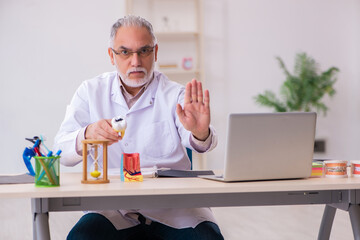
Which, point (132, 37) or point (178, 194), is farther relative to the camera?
point (132, 37)

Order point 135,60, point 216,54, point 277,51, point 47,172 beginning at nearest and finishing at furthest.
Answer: point 47,172
point 135,60
point 216,54
point 277,51

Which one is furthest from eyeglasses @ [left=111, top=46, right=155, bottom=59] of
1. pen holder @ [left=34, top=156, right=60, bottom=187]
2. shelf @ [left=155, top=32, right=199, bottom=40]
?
shelf @ [left=155, top=32, right=199, bottom=40]

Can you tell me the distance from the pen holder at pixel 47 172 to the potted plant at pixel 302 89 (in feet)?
15.6

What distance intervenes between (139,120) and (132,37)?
0.34 metres

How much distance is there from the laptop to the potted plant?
14.9ft

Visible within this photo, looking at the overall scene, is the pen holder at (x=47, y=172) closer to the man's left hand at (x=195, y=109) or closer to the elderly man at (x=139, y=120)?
the elderly man at (x=139, y=120)

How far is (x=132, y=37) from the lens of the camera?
2182mm

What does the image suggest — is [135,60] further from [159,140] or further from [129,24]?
[159,140]

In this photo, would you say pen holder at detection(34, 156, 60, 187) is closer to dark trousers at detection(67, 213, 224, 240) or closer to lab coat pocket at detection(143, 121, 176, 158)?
dark trousers at detection(67, 213, 224, 240)

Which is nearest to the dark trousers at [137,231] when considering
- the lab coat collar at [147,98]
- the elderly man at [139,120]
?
the elderly man at [139,120]


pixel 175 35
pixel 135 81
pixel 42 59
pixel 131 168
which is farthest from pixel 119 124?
pixel 42 59

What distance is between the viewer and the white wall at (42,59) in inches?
238

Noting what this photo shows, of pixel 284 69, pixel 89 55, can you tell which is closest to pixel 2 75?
pixel 89 55

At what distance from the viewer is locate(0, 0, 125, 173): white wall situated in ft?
19.9
